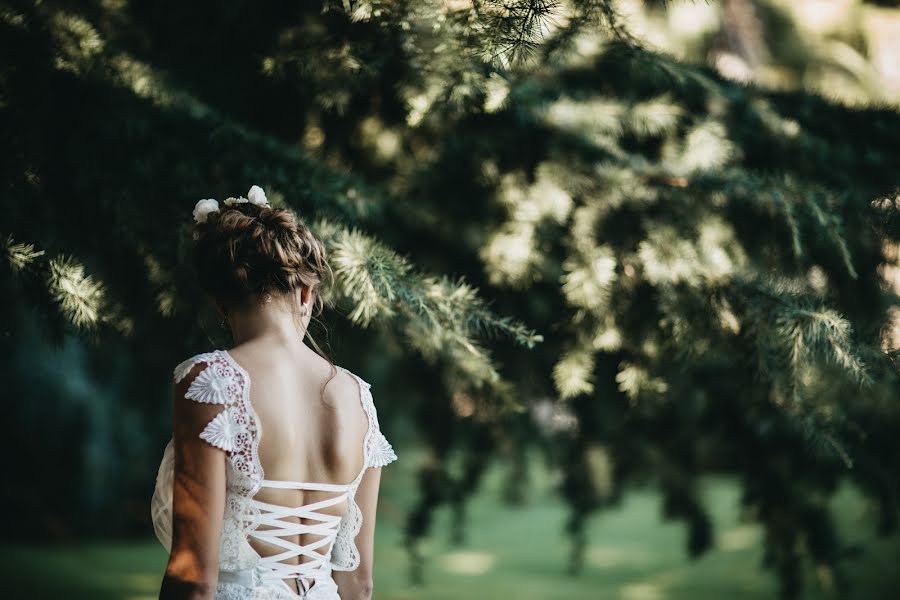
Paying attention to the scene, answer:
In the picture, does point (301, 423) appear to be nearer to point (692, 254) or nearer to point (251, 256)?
point (251, 256)

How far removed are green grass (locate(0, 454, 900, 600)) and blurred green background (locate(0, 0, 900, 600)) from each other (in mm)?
2153

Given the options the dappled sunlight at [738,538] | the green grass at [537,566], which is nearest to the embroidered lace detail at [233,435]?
the green grass at [537,566]

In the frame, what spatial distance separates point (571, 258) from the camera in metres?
2.80

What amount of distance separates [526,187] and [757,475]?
158 centimetres

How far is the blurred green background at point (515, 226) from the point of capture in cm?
217

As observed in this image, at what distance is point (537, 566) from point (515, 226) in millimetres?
5356

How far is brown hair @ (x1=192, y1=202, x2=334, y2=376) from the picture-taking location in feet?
5.76

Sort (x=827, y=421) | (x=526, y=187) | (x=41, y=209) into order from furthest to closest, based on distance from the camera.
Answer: (x=526, y=187)
(x=827, y=421)
(x=41, y=209)

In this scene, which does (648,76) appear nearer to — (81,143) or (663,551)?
(81,143)

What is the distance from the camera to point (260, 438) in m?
1.69

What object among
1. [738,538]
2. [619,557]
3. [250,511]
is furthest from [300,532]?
[738,538]

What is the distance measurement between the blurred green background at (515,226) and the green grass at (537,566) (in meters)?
2.15

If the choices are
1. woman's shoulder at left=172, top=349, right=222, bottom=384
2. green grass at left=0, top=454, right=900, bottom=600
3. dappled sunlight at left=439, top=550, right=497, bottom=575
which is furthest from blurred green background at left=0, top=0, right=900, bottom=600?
dappled sunlight at left=439, top=550, right=497, bottom=575

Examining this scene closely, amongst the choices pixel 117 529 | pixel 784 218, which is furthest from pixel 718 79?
pixel 117 529
